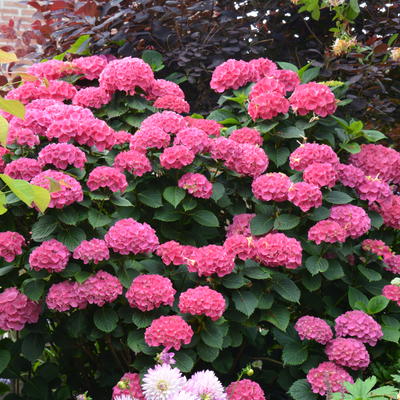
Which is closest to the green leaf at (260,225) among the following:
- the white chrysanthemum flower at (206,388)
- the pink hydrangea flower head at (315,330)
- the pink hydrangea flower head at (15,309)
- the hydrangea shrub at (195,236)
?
the hydrangea shrub at (195,236)

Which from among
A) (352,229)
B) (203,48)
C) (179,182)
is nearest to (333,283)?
(352,229)

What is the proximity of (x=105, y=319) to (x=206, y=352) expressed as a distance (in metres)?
0.34

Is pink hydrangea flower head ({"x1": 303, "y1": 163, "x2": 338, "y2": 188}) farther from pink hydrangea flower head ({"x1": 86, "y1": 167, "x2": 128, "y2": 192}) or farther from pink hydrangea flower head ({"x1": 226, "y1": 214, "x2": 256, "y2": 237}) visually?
pink hydrangea flower head ({"x1": 86, "y1": 167, "x2": 128, "y2": 192})

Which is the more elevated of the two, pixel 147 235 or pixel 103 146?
pixel 103 146

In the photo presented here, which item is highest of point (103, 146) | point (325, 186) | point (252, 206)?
point (103, 146)

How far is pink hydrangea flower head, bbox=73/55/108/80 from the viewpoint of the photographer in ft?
8.36

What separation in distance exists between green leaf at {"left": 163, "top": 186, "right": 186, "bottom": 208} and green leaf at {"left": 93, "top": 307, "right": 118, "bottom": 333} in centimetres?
41

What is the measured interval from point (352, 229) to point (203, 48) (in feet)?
4.06

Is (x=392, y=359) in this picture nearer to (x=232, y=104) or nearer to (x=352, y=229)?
(x=352, y=229)

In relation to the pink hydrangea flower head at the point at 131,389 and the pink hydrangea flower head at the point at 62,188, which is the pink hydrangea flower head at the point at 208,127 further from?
the pink hydrangea flower head at the point at 131,389

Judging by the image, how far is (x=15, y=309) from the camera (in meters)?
1.90

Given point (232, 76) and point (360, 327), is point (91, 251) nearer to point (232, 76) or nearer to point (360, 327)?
point (360, 327)

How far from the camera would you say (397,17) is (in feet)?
9.75

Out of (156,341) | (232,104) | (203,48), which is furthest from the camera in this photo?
(203,48)
